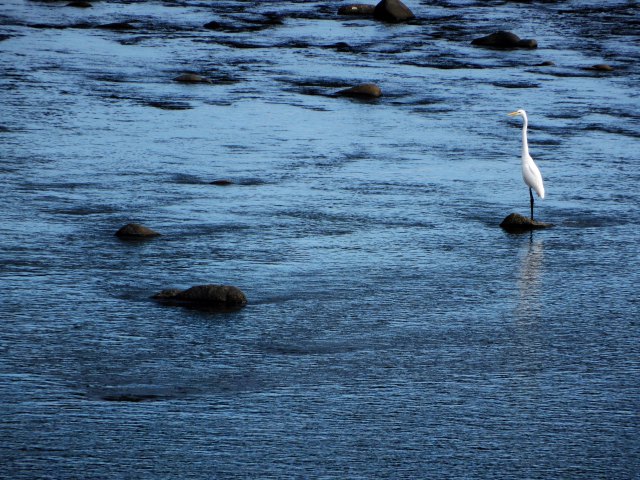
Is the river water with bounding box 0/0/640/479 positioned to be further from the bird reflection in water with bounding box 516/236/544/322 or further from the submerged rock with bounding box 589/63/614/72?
the submerged rock with bounding box 589/63/614/72

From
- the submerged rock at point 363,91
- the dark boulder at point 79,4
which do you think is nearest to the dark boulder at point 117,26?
the dark boulder at point 79,4

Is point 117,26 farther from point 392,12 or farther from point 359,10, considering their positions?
point 359,10

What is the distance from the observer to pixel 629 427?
33.6ft

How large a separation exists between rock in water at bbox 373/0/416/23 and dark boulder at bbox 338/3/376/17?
1248 mm

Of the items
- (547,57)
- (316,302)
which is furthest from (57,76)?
(316,302)

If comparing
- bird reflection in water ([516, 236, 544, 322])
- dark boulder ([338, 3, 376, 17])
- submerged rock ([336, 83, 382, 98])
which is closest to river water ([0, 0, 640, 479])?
bird reflection in water ([516, 236, 544, 322])

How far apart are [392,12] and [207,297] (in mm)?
31311

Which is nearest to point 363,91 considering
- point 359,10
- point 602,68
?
point 602,68

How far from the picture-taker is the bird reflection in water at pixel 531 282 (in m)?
13.5

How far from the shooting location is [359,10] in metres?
45.4

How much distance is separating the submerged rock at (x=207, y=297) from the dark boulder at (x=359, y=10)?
3300 centimetres

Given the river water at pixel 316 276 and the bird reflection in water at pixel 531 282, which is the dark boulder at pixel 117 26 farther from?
the bird reflection in water at pixel 531 282

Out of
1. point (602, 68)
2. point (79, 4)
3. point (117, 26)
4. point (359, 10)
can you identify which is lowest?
point (602, 68)

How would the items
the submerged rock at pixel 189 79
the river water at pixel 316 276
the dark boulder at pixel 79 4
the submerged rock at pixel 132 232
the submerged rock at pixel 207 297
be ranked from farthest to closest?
the dark boulder at pixel 79 4
the submerged rock at pixel 189 79
the submerged rock at pixel 132 232
the submerged rock at pixel 207 297
the river water at pixel 316 276
